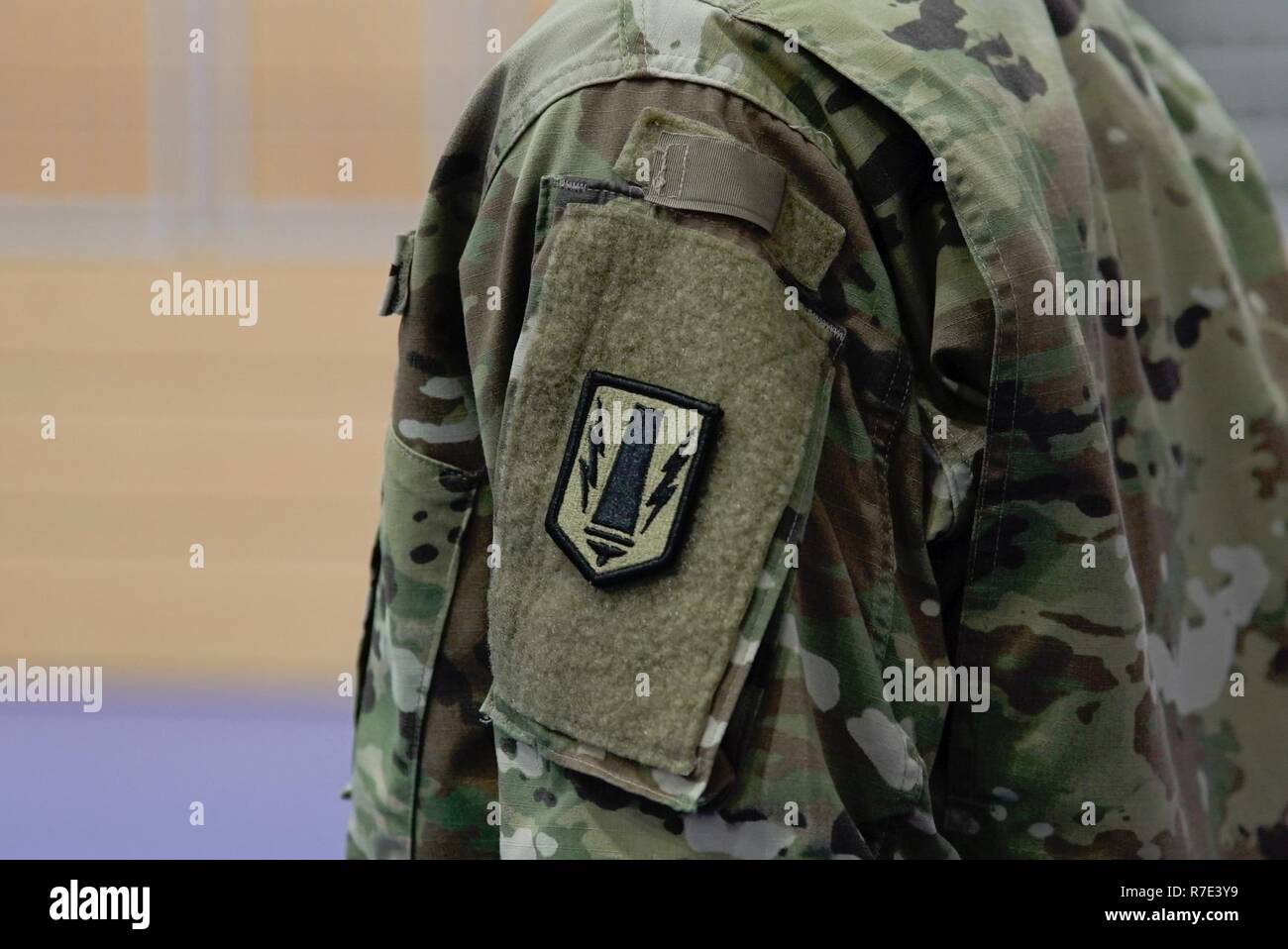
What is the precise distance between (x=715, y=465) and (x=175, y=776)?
149 cm

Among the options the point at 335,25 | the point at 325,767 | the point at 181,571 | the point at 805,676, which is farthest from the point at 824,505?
the point at 181,571

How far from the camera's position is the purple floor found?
160 centimetres

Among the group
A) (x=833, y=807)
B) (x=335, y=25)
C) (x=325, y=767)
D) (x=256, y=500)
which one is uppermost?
(x=335, y=25)

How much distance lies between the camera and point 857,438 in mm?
536

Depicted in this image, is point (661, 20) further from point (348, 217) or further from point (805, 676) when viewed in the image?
point (348, 217)

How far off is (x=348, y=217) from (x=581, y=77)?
1.43m

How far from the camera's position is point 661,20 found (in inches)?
21.0

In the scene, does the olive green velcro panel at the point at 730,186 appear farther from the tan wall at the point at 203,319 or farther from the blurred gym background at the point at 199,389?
the tan wall at the point at 203,319

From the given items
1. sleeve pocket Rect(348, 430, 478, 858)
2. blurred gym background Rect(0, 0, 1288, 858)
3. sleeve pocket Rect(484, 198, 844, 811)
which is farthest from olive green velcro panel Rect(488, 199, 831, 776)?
blurred gym background Rect(0, 0, 1288, 858)

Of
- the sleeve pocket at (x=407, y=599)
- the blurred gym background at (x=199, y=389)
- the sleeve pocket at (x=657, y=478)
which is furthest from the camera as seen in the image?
the blurred gym background at (x=199, y=389)

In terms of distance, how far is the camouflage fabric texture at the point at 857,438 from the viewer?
0.51 meters

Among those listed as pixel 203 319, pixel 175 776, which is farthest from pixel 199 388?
pixel 175 776

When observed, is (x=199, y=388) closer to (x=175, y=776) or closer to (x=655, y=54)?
(x=175, y=776)

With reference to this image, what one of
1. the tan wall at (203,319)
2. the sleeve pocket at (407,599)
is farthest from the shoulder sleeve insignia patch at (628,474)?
the tan wall at (203,319)
